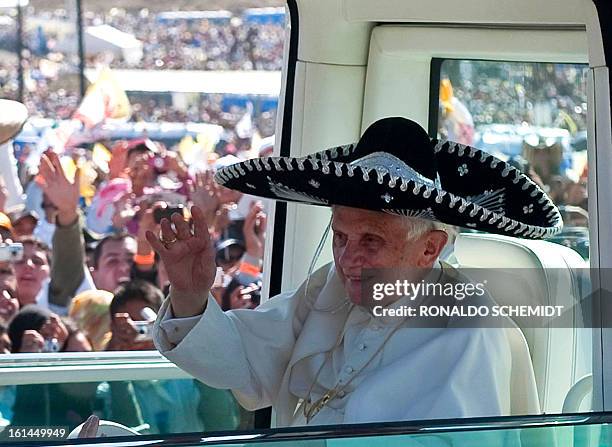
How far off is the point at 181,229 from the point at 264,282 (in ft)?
2.20

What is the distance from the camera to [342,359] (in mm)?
2004

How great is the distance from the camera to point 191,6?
1574 cm

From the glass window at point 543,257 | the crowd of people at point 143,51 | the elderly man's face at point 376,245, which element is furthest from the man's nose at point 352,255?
the crowd of people at point 143,51

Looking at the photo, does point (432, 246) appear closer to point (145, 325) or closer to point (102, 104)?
point (145, 325)

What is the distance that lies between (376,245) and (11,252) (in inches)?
92.2

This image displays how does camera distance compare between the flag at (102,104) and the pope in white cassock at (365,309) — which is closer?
the pope in white cassock at (365,309)

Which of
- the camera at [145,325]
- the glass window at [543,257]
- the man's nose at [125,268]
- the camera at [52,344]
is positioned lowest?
the man's nose at [125,268]

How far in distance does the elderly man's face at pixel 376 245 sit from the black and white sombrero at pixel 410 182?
0.09ft

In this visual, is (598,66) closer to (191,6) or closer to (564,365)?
(564,365)

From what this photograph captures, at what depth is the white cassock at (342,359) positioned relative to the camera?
5.76ft

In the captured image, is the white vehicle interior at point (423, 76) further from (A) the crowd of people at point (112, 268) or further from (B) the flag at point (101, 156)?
(B) the flag at point (101, 156)

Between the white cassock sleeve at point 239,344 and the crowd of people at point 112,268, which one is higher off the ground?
the white cassock sleeve at point 239,344

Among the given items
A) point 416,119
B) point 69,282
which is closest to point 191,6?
point 69,282

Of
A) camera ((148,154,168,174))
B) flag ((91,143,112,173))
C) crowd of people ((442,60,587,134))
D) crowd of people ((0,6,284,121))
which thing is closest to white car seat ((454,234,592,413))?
crowd of people ((442,60,587,134))
